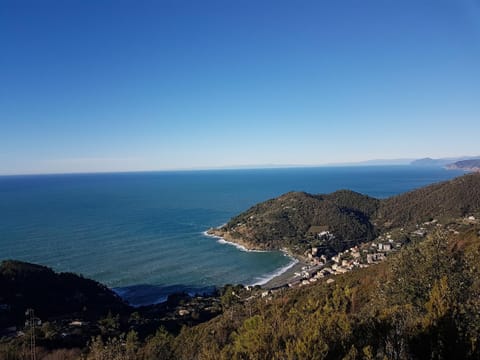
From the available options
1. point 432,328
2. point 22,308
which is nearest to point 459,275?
point 432,328

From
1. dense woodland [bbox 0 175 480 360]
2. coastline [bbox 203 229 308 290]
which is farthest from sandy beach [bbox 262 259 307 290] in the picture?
dense woodland [bbox 0 175 480 360]

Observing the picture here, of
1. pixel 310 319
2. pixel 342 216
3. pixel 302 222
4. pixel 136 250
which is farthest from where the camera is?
pixel 302 222

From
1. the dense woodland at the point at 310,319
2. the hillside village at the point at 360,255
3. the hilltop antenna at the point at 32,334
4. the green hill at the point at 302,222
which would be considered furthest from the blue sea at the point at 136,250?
the hilltop antenna at the point at 32,334

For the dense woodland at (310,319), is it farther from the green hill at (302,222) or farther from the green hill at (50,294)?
the green hill at (302,222)

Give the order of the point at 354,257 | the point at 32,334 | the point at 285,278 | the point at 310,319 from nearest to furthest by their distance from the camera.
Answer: the point at 310,319 < the point at 32,334 < the point at 285,278 < the point at 354,257

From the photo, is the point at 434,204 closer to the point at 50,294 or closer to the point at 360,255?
the point at 360,255

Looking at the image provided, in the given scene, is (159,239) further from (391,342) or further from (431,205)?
(391,342)

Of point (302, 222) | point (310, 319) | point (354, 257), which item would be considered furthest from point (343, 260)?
point (310, 319)

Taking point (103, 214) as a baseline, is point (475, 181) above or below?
above
